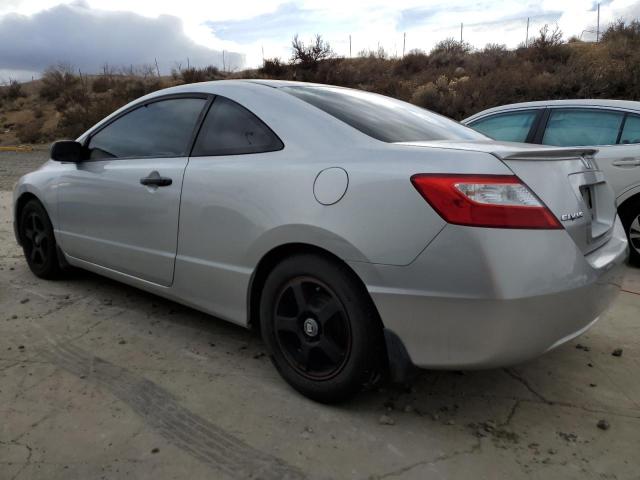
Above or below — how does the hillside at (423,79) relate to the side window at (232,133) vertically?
above

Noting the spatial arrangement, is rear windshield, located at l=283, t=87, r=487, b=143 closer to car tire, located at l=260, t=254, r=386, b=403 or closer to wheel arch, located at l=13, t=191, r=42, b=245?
car tire, located at l=260, t=254, r=386, b=403

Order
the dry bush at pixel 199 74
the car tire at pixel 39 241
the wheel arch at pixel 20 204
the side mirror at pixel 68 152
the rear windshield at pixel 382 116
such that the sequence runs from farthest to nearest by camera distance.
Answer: the dry bush at pixel 199 74 < the wheel arch at pixel 20 204 < the car tire at pixel 39 241 < the side mirror at pixel 68 152 < the rear windshield at pixel 382 116

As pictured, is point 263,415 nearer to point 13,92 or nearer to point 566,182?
point 566,182

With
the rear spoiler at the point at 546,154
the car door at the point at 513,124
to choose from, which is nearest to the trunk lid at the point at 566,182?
the rear spoiler at the point at 546,154

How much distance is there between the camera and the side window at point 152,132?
3.35m

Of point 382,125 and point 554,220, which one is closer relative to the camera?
A: point 554,220

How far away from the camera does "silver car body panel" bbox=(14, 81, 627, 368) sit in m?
2.15

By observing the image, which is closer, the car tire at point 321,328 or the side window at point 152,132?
the car tire at point 321,328

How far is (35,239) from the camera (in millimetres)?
4625

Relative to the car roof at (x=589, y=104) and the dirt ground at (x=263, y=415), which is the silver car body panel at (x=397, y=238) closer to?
the dirt ground at (x=263, y=415)

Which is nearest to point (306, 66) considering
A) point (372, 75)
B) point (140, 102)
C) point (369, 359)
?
point (372, 75)

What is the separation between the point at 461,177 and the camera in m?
2.19

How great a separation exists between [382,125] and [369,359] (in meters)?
1.15

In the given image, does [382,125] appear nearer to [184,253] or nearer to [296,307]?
[296,307]
